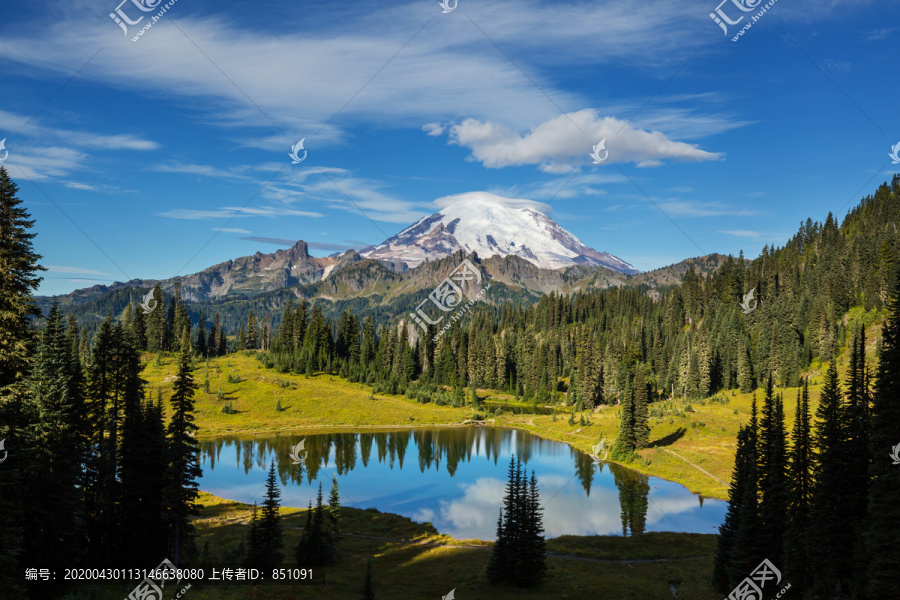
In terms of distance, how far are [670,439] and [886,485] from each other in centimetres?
7300

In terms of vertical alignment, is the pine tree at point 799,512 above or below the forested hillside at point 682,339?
below

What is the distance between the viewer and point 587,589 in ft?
119

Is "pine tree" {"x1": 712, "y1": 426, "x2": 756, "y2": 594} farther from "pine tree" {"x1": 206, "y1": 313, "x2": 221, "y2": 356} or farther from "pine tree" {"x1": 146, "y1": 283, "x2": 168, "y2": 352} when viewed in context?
"pine tree" {"x1": 206, "y1": 313, "x2": 221, "y2": 356}

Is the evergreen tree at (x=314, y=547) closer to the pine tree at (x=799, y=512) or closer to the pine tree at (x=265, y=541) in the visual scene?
the pine tree at (x=265, y=541)

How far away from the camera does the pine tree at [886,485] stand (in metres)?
22.5

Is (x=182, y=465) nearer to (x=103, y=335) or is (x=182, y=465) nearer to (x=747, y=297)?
(x=103, y=335)

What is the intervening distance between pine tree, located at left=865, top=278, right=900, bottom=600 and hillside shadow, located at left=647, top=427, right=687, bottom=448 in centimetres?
6763

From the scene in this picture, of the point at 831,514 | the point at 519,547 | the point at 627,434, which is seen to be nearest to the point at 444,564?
the point at 519,547

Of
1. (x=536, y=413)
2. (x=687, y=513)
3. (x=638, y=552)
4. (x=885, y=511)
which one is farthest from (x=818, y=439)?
(x=536, y=413)

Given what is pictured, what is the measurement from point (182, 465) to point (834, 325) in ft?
456

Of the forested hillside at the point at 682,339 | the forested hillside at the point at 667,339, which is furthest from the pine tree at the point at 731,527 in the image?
the forested hillside at the point at 682,339

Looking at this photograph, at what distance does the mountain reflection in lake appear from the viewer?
201 feet

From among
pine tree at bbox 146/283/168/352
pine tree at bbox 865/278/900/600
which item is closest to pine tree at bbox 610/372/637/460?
pine tree at bbox 865/278/900/600

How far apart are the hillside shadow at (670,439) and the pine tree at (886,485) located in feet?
222
